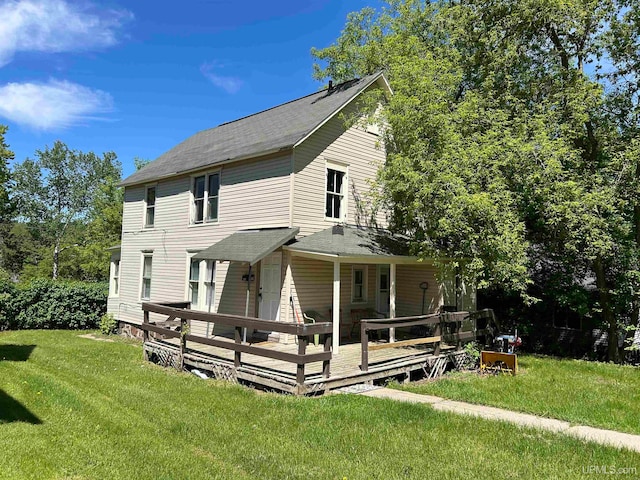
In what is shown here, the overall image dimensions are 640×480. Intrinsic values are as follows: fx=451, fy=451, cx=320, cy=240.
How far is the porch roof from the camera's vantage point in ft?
33.2

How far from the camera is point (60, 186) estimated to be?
164 feet

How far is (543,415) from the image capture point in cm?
676

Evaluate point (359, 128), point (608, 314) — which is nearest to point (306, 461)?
point (359, 128)

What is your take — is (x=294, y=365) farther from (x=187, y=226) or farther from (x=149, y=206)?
(x=149, y=206)

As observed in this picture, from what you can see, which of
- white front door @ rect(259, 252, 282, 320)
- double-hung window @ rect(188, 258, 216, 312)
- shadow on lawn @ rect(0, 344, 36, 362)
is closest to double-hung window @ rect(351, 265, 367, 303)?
white front door @ rect(259, 252, 282, 320)

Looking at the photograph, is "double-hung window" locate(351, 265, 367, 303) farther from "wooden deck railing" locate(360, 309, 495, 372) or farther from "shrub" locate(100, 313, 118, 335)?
"shrub" locate(100, 313, 118, 335)

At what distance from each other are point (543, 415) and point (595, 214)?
7.16 m

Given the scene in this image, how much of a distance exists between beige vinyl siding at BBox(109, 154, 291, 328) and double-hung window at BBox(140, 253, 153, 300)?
0.21m

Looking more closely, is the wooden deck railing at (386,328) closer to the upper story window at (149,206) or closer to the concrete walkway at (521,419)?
the concrete walkway at (521,419)

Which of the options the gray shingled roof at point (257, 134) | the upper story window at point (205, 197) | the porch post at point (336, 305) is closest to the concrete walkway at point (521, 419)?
the porch post at point (336, 305)

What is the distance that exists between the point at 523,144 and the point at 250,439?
9.05 metres

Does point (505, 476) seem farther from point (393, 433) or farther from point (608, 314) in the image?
point (608, 314)

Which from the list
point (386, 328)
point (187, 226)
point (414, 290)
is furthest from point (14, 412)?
point (414, 290)

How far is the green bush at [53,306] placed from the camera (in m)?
18.3
